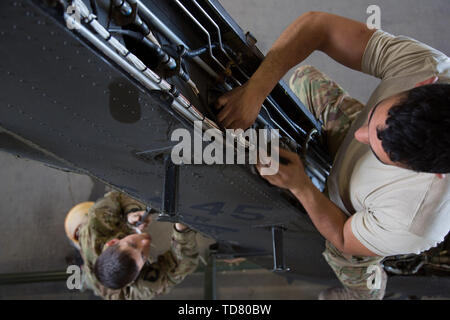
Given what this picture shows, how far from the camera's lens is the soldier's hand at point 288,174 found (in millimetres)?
1090

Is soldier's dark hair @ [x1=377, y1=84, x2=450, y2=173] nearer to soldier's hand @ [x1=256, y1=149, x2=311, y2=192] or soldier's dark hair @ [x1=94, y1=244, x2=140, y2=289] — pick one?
soldier's hand @ [x1=256, y1=149, x2=311, y2=192]

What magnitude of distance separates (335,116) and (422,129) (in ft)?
1.95

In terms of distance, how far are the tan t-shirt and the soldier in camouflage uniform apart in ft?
4.43

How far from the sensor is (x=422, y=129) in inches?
33.1

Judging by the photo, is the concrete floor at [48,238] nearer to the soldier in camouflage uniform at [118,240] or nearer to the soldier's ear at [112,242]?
the soldier in camouflage uniform at [118,240]

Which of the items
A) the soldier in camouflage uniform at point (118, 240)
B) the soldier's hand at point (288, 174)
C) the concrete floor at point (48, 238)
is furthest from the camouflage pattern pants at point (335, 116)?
the concrete floor at point (48, 238)

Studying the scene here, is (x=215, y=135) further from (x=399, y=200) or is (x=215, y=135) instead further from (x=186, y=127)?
(x=399, y=200)

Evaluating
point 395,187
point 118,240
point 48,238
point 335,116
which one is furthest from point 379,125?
point 48,238

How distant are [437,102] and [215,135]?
51 cm

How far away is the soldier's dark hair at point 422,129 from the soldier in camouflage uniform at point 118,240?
159 centimetres

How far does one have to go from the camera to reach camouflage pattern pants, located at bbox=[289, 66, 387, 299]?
55.4 inches

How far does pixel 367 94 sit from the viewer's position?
2.73 m

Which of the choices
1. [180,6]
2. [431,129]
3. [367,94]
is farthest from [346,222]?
[367,94]

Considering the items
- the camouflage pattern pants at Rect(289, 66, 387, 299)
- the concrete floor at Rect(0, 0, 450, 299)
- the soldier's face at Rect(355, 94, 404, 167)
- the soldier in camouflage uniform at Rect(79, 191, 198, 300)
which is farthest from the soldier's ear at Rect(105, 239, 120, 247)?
the soldier's face at Rect(355, 94, 404, 167)
